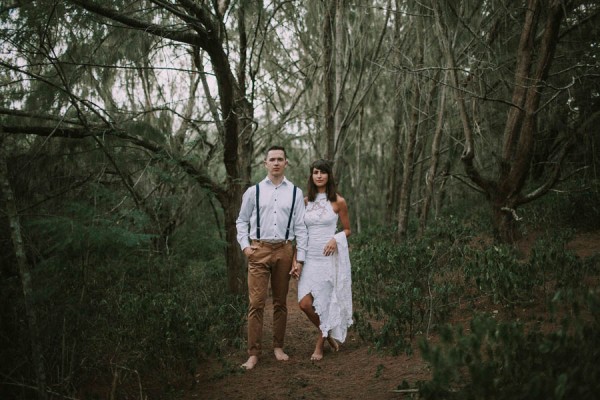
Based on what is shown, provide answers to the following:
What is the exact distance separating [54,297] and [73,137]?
2205mm

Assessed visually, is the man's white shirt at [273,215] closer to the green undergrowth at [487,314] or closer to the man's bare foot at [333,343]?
the man's bare foot at [333,343]

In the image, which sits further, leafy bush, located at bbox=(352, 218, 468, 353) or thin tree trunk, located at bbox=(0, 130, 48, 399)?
leafy bush, located at bbox=(352, 218, 468, 353)

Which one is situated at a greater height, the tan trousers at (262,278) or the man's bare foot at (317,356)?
the tan trousers at (262,278)

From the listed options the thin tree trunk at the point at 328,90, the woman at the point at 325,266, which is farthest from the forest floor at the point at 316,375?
the thin tree trunk at the point at 328,90

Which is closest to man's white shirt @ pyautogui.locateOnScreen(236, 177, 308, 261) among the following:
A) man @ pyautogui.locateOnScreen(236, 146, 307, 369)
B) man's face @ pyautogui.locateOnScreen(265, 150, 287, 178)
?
man @ pyautogui.locateOnScreen(236, 146, 307, 369)

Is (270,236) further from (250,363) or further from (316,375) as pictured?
(316,375)

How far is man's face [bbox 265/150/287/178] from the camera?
4.90 m

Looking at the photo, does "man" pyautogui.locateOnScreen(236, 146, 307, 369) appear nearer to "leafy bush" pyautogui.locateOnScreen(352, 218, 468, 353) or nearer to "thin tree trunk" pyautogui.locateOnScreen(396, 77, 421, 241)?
"leafy bush" pyautogui.locateOnScreen(352, 218, 468, 353)

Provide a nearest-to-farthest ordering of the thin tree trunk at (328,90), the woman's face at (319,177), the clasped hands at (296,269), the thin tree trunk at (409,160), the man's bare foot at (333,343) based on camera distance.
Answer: the clasped hands at (296,269) → the woman's face at (319,177) → the man's bare foot at (333,343) → the thin tree trunk at (328,90) → the thin tree trunk at (409,160)

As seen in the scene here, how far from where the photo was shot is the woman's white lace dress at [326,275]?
5023mm

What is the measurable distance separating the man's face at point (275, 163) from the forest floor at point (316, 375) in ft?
6.39

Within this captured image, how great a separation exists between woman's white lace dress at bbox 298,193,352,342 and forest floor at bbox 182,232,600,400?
1.22ft

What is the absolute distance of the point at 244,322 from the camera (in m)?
6.00

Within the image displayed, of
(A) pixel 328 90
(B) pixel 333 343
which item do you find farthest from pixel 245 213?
(A) pixel 328 90
